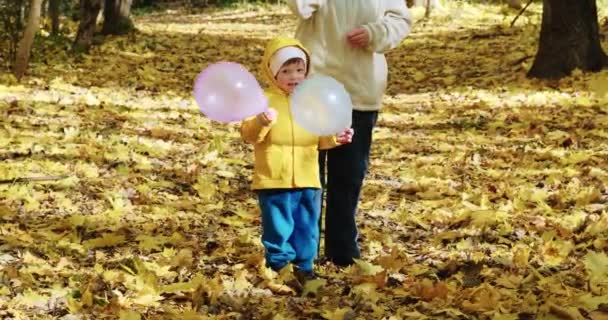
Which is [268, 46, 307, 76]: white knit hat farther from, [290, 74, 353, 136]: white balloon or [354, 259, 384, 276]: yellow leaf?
[354, 259, 384, 276]: yellow leaf

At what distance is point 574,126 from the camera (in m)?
7.79

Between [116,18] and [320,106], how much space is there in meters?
13.8

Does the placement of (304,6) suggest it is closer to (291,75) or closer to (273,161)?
(291,75)

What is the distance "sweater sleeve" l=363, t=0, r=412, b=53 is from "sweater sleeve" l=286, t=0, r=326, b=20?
23 cm

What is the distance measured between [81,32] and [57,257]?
32.3ft

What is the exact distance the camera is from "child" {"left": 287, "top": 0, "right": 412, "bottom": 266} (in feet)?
12.8

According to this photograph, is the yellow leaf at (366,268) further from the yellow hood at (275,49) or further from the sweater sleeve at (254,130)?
the yellow hood at (275,49)

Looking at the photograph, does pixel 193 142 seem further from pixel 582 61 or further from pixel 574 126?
pixel 582 61

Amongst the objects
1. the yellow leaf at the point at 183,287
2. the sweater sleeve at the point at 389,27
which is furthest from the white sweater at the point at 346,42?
the yellow leaf at the point at 183,287

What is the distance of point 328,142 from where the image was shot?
3922 mm

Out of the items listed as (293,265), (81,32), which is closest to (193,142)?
(293,265)

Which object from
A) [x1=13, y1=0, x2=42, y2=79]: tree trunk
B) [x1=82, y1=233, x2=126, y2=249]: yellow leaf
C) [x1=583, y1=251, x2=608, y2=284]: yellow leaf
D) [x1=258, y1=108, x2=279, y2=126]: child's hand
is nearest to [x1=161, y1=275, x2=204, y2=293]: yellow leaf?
[x1=258, y1=108, x2=279, y2=126]: child's hand

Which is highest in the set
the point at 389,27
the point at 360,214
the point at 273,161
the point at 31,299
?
the point at 389,27

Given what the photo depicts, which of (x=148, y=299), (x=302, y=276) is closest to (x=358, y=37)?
(x=302, y=276)
